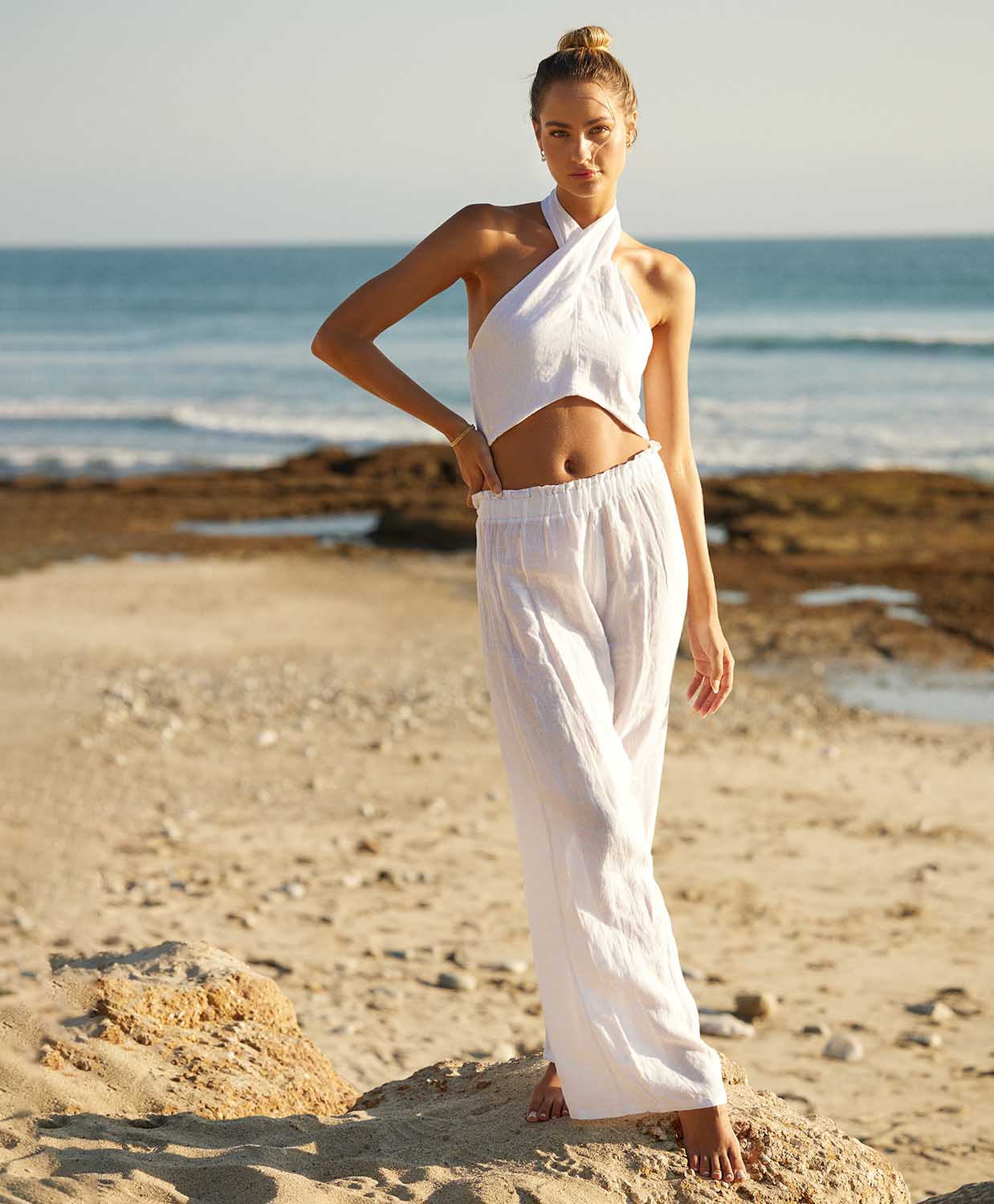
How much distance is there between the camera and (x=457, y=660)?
10.3m

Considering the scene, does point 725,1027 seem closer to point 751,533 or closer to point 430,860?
point 430,860

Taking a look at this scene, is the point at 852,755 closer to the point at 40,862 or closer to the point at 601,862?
the point at 40,862

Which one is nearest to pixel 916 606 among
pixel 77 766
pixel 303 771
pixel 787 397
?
pixel 303 771

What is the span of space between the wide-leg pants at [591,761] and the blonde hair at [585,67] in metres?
0.82

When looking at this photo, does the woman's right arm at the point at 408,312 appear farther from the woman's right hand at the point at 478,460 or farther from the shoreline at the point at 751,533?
the shoreline at the point at 751,533

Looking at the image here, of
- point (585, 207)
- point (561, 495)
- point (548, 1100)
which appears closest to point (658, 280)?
point (585, 207)

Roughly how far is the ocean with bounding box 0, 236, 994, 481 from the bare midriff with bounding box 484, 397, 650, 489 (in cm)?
1797

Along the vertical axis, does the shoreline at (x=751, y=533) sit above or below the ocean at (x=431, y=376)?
below

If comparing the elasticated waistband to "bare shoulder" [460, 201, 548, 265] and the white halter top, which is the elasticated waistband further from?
"bare shoulder" [460, 201, 548, 265]

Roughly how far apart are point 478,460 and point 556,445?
0.17 meters

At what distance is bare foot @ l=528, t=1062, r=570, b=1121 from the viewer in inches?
126

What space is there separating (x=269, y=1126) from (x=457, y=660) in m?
7.04

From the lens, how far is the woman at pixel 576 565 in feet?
9.73

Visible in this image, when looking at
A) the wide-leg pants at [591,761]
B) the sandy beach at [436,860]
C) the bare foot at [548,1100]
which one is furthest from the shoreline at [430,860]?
the wide-leg pants at [591,761]
